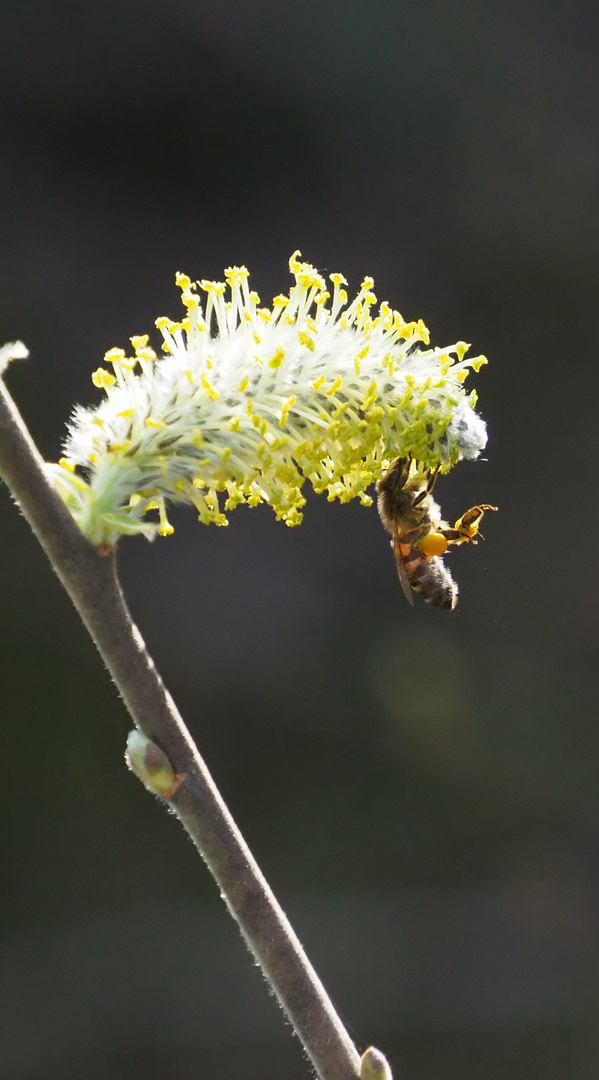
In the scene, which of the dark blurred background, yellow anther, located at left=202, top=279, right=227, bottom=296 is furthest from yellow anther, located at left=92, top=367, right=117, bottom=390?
the dark blurred background

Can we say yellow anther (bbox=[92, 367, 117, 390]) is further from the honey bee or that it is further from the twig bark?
the honey bee

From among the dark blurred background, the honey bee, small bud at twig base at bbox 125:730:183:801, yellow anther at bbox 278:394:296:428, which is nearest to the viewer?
small bud at twig base at bbox 125:730:183:801

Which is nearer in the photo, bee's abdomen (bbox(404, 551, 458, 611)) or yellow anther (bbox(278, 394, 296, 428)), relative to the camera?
yellow anther (bbox(278, 394, 296, 428))

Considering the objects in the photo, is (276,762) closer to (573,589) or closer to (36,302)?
(573,589)

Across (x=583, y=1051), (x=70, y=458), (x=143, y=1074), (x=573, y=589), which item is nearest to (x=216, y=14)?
(x=573, y=589)

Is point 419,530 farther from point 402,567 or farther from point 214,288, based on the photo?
point 214,288

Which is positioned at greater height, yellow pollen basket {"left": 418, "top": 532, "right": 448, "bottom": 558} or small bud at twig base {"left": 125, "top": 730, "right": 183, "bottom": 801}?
yellow pollen basket {"left": 418, "top": 532, "right": 448, "bottom": 558}

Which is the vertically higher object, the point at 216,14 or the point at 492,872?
the point at 216,14
